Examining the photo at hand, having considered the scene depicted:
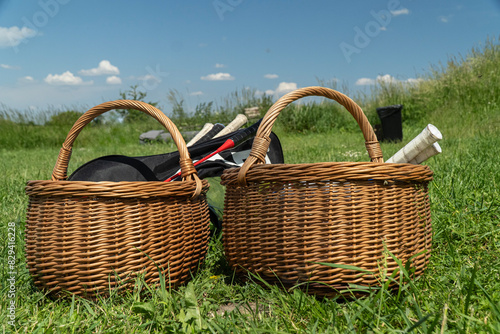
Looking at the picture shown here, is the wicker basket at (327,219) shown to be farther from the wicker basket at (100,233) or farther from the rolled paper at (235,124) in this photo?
the rolled paper at (235,124)

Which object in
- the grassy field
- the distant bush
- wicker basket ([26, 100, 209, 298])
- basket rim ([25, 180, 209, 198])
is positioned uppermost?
the distant bush

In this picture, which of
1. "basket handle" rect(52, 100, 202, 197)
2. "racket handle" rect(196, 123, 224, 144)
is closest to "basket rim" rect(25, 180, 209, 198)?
"basket handle" rect(52, 100, 202, 197)

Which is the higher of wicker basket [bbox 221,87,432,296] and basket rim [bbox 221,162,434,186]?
basket rim [bbox 221,162,434,186]

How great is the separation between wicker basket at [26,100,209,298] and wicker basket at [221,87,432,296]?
1.04ft

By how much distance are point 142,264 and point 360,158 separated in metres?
3.41

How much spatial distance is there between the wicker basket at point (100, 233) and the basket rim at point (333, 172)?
1.15 feet

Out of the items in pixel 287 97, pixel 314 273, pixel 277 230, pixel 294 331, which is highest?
pixel 287 97

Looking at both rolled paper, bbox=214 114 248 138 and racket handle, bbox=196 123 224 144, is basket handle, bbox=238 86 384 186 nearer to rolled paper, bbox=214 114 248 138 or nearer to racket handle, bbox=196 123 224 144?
rolled paper, bbox=214 114 248 138

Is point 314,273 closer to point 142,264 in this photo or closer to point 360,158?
point 142,264

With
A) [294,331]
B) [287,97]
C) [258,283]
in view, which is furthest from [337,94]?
[294,331]

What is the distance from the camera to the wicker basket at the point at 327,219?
140cm

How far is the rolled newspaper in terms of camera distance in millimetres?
1770

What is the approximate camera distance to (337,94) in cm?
166

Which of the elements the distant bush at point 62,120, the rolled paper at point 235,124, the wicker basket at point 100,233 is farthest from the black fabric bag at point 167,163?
the distant bush at point 62,120
